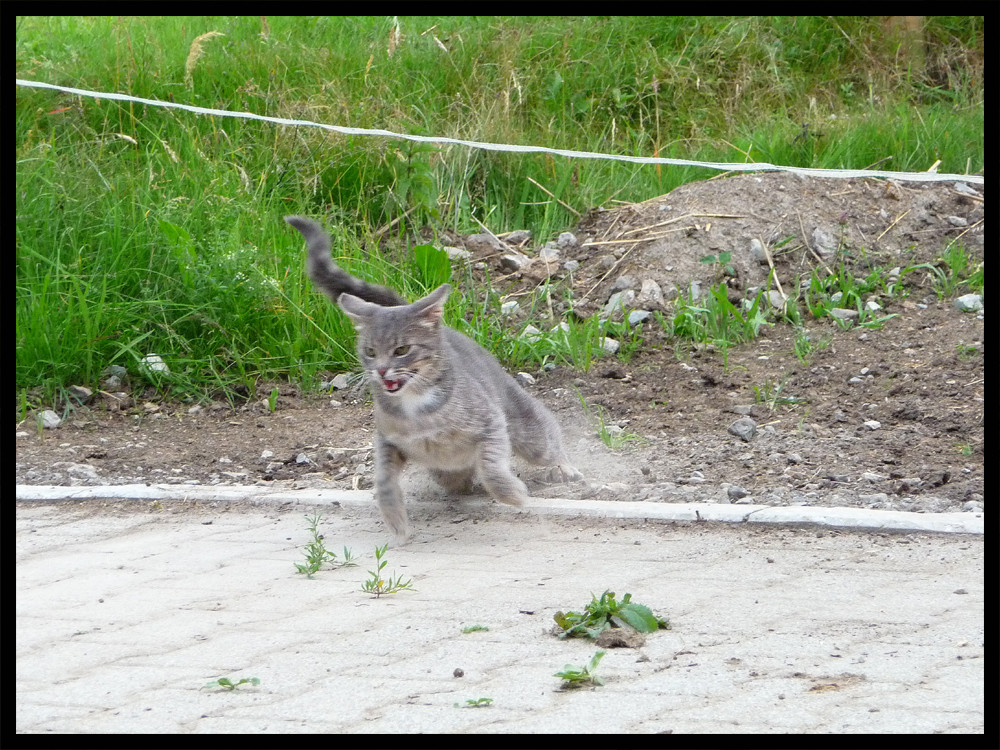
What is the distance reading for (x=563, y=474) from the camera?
4609mm

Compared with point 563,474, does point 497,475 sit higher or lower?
higher

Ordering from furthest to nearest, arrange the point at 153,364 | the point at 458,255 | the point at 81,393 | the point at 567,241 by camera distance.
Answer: the point at 567,241, the point at 458,255, the point at 153,364, the point at 81,393

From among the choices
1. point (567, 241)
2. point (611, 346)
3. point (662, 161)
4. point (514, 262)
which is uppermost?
point (662, 161)

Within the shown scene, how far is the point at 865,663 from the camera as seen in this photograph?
8.71ft

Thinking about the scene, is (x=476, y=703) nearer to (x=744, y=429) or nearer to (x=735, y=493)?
(x=735, y=493)

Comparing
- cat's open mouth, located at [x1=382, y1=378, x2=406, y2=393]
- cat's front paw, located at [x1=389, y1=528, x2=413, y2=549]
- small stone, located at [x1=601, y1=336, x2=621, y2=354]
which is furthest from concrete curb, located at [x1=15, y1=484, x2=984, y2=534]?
small stone, located at [x1=601, y1=336, x2=621, y2=354]

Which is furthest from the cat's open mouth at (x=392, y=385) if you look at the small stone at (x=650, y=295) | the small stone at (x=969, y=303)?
the small stone at (x=969, y=303)

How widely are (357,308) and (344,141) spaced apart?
2901mm

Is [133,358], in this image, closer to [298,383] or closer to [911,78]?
[298,383]

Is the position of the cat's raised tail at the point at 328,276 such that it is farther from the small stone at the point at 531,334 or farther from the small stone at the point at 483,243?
the small stone at the point at 483,243

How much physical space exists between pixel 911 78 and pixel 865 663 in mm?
7014

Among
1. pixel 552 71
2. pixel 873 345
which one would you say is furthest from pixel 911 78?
pixel 873 345

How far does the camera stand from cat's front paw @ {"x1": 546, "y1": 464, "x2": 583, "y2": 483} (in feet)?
15.0

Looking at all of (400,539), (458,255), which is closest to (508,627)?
(400,539)
